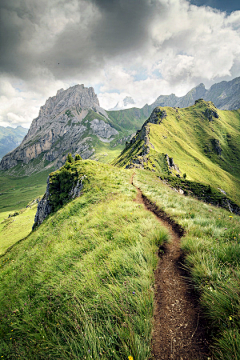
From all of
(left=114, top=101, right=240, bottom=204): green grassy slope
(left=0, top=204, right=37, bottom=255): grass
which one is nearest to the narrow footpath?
(left=0, top=204, right=37, bottom=255): grass

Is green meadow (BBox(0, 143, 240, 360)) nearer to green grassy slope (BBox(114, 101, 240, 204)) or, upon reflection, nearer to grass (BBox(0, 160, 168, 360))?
grass (BBox(0, 160, 168, 360))

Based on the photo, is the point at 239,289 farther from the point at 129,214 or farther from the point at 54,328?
the point at 129,214

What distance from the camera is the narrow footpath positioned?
95.7 inches

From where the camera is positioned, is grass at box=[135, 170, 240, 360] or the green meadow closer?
grass at box=[135, 170, 240, 360]

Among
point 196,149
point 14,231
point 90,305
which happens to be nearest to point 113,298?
point 90,305

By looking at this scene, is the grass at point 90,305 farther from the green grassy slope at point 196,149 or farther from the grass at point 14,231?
the green grassy slope at point 196,149

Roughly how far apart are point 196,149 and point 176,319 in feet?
536

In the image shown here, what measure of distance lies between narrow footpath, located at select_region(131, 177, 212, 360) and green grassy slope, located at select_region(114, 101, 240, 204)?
60039 mm

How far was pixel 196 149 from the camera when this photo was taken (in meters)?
143

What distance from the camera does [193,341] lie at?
2498 mm

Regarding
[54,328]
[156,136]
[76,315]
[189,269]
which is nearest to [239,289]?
[189,269]

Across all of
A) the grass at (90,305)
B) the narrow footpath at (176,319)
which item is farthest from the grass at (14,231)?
the narrow footpath at (176,319)

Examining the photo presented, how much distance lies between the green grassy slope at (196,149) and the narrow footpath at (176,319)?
6004cm

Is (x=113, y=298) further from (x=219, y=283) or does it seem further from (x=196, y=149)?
(x=196, y=149)
